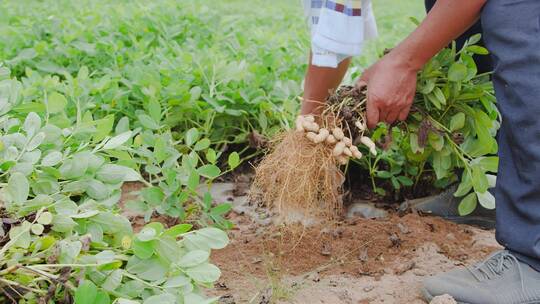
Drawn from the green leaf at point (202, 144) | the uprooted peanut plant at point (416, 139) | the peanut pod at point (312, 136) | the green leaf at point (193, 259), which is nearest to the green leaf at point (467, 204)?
the uprooted peanut plant at point (416, 139)

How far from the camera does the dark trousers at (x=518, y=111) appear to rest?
1.92 meters

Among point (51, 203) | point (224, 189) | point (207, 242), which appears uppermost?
point (51, 203)

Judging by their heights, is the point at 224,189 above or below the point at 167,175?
below

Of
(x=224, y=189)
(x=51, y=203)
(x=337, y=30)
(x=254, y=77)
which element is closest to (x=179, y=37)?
(x=254, y=77)

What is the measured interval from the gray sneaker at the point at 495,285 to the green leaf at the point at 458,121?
0.43 metres

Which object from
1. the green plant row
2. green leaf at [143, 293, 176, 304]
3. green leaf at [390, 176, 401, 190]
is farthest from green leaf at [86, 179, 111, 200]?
green leaf at [390, 176, 401, 190]

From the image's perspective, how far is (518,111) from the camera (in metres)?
1.95

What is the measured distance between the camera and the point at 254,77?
3.12m

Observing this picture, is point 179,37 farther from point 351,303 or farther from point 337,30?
point 351,303

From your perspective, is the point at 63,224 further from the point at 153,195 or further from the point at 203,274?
the point at 153,195

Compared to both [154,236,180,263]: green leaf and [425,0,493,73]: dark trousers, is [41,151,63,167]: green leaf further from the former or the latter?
[425,0,493,73]: dark trousers

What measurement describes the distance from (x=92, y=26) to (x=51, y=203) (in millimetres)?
2604

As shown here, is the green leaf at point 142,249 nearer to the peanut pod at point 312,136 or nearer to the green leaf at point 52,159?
the green leaf at point 52,159

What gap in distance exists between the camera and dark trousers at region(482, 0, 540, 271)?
75.4 inches
